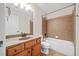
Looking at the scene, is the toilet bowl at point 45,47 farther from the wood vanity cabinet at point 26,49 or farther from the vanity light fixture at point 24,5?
the vanity light fixture at point 24,5

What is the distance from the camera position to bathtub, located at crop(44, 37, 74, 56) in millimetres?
1285

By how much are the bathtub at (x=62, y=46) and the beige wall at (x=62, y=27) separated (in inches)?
2.2

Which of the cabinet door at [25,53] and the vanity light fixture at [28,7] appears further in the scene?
the vanity light fixture at [28,7]

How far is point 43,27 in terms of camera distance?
1396 mm

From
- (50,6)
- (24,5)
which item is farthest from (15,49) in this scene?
(50,6)

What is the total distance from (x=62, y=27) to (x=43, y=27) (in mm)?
267

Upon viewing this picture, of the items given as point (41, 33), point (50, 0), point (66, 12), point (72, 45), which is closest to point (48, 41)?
point (41, 33)

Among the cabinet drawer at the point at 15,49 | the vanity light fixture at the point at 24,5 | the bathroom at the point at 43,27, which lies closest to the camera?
the cabinet drawer at the point at 15,49

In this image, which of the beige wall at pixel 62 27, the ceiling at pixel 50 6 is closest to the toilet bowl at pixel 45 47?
the beige wall at pixel 62 27

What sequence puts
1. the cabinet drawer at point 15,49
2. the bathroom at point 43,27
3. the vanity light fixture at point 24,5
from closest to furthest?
1. the cabinet drawer at point 15,49
2. the bathroom at point 43,27
3. the vanity light fixture at point 24,5

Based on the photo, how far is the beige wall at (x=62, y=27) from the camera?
1268 millimetres

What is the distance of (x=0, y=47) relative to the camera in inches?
41.3

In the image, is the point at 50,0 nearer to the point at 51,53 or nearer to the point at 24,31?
the point at 24,31

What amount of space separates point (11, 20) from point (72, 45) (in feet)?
2.96
